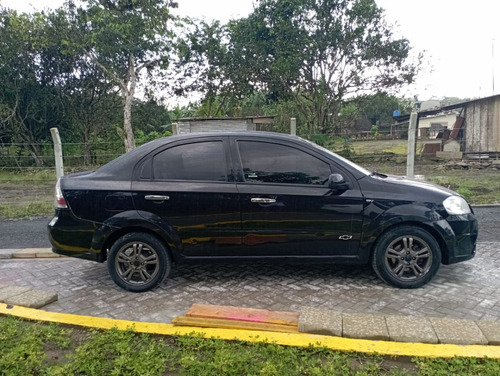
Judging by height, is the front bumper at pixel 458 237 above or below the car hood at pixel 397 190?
below

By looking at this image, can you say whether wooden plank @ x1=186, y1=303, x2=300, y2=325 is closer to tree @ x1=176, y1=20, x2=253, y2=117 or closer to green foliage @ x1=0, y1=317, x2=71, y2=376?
green foliage @ x1=0, y1=317, x2=71, y2=376

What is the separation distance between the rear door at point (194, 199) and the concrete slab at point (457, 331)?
1.94m

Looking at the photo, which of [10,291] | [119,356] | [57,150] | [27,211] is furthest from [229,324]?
[27,211]

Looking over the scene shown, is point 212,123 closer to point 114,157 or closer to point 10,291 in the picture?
point 114,157

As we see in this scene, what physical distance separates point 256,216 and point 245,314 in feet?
3.39

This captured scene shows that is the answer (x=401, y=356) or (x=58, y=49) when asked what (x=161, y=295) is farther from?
(x=58, y=49)

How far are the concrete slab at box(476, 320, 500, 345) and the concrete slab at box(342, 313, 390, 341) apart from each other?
72 centimetres

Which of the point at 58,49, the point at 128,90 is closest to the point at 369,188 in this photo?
the point at 128,90

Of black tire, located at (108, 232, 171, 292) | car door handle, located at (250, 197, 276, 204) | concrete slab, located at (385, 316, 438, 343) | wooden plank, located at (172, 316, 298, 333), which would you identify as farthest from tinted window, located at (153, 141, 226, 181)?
concrete slab, located at (385, 316, 438, 343)

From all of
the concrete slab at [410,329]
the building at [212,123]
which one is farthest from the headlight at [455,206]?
the building at [212,123]

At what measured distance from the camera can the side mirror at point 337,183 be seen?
12.5 ft

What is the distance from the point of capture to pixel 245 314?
3.21 meters

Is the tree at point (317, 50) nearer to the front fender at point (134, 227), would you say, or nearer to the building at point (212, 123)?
the building at point (212, 123)

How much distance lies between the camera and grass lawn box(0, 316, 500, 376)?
8.09 feet
